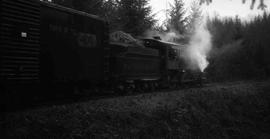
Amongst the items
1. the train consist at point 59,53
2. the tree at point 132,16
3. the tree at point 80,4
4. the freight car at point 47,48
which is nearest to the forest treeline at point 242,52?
the tree at point 132,16

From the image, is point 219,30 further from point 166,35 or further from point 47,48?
point 47,48

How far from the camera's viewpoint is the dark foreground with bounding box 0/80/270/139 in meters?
6.61

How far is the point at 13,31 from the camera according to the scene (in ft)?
27.7

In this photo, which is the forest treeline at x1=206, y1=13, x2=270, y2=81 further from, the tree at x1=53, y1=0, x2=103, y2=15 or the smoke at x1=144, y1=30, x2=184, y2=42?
the tree at x1=53, y1=0, x2=103, y2=15

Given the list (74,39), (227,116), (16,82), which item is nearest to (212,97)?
(227,116)

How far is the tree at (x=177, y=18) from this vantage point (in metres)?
40.8

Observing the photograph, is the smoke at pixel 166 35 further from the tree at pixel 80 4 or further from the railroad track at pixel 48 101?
the railroad track at pixel 48 101

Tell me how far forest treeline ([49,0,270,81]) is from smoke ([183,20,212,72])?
823 millimetres

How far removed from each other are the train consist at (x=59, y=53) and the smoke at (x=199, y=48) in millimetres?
8754

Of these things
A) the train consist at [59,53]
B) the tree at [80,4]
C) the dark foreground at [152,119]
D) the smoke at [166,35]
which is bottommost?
the dark foreground at [152,119]

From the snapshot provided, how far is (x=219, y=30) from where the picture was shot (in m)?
38.0

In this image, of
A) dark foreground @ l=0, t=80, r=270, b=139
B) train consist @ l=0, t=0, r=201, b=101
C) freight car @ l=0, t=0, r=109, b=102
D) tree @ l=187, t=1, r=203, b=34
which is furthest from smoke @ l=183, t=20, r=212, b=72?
freight car @ l=0, t=0, r=109, b=102

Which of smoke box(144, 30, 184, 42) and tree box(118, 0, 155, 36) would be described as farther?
smoke box(144, 30, 184, 42)

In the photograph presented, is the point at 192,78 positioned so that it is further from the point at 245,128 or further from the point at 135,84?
the point at 245,128
